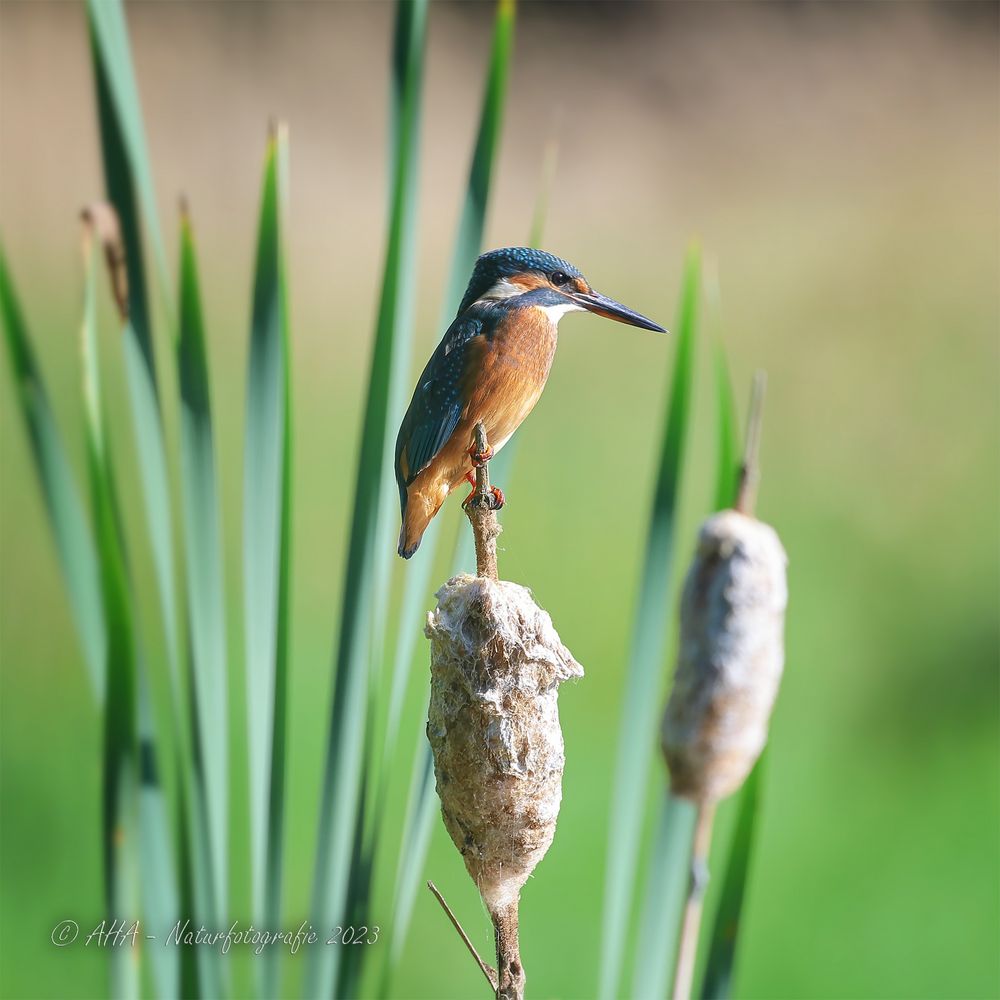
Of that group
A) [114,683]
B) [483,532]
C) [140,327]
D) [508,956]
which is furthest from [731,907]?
[140,327]

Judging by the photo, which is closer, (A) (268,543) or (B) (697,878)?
(B) (697,878)

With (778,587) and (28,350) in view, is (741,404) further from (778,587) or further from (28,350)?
(778,587)

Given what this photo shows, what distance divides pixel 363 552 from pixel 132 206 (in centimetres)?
23

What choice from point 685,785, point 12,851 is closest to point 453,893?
point 12,851

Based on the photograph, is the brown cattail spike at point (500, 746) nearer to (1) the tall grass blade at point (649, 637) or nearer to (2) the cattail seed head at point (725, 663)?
(1) the tall grass blade at point (649, 637)

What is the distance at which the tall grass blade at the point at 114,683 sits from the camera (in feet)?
1.56

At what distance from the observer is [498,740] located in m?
0.43

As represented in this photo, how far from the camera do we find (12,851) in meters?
1.51

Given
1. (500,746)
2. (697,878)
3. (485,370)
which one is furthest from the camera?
(485,370)

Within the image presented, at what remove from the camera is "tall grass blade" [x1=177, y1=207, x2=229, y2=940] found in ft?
1.71

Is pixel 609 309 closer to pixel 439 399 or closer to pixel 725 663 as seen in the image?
pixel 439 399

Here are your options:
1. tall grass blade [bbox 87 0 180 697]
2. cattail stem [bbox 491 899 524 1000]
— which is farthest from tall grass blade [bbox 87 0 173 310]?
cattail stem [bbox 491 899 524 1000]

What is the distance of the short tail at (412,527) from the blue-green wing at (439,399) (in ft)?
0.06

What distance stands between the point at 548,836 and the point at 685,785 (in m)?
0.20
